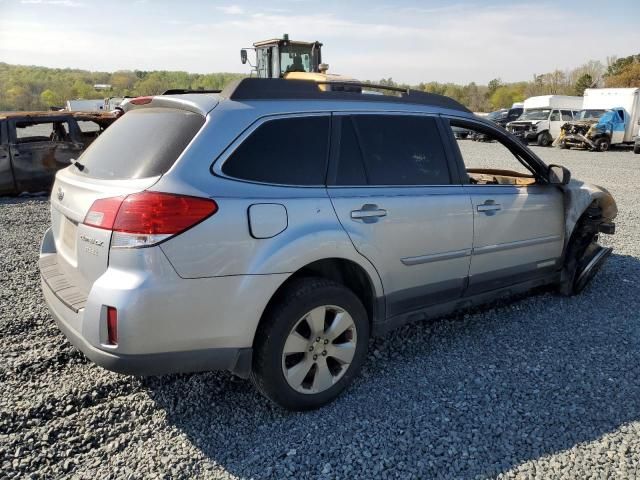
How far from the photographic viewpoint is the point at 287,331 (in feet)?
8.81

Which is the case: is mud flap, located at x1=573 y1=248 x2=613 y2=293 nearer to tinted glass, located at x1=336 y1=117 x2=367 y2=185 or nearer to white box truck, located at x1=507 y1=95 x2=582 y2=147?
tinted glass, located at x1=336 y1=117 x2=367 y2=185

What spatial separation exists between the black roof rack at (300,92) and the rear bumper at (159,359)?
136 centimetres

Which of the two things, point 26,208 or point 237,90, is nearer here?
point 237,90

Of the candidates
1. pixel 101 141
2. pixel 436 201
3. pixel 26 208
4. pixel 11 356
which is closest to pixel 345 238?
pixel 436 201

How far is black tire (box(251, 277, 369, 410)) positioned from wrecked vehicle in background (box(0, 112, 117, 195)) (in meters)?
8.63

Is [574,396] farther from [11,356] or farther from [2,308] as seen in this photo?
[2,308]

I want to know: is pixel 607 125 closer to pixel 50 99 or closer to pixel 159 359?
pixel 159 359

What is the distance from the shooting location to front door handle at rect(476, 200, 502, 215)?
11.9ft

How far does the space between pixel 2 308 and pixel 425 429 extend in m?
3.59

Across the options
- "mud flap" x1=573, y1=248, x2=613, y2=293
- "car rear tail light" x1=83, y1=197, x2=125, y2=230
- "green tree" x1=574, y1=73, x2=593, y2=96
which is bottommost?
"mud flap" x1=573, y1=248, x2=613, y2=293

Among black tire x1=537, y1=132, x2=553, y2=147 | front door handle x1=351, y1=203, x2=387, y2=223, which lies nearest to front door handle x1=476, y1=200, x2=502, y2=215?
front door handle x1=351, y1=203, x2=387, y2=223

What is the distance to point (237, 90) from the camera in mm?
2797

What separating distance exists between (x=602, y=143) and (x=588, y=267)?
2089cm

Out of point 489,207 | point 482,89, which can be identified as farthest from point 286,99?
point 482,89
